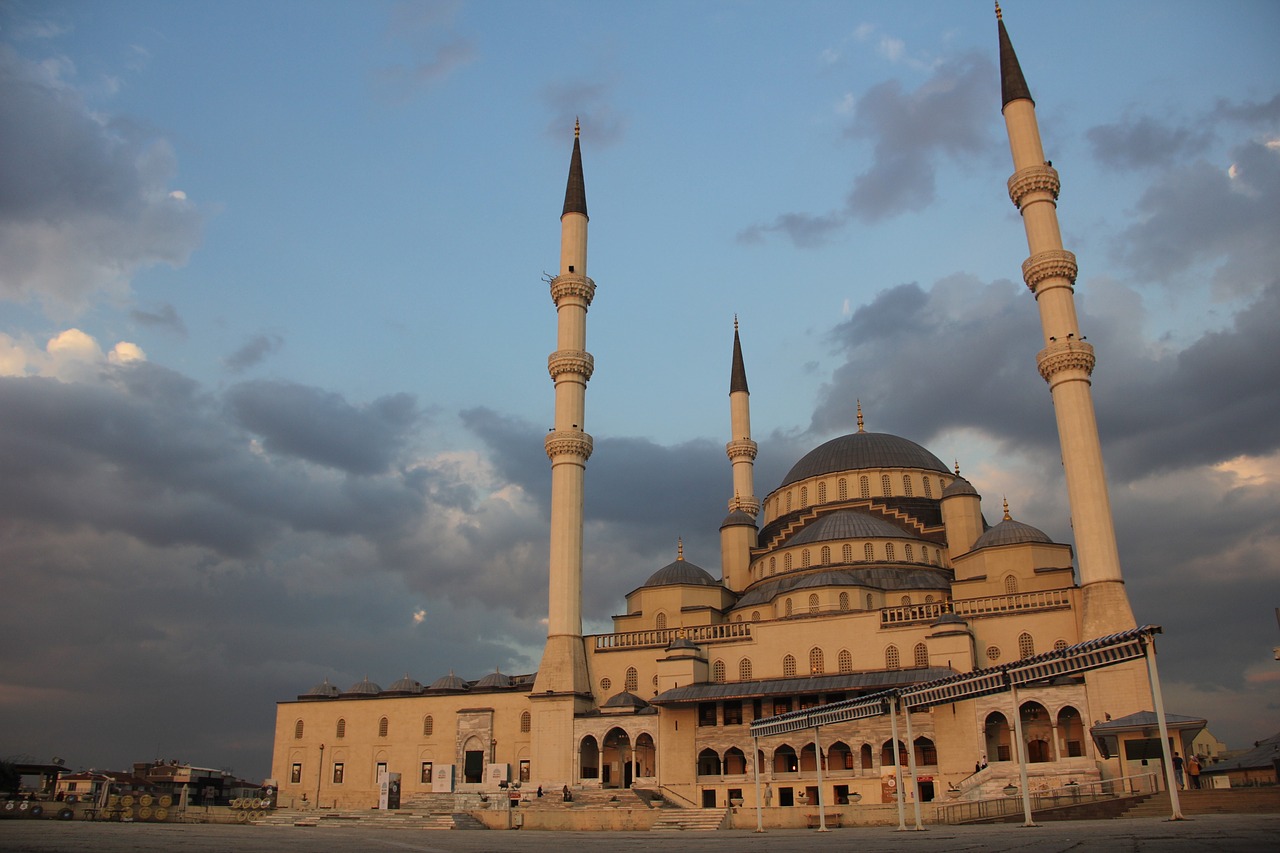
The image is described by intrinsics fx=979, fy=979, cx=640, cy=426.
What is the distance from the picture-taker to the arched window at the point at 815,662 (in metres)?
34.8

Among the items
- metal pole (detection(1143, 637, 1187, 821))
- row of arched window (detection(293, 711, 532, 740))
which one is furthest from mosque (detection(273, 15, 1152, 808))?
metal pole (detection(1143, 637, 1187, 821))

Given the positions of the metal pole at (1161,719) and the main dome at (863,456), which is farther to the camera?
the main dome at (863,456)

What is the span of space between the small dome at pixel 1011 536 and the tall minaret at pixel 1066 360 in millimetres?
4400

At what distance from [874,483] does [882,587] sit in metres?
8.95

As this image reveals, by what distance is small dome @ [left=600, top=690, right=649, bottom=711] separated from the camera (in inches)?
1407

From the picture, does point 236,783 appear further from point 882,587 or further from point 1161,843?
point 1161,843

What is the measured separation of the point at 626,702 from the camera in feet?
118


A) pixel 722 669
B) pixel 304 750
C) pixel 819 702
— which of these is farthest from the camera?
pixel 304 750

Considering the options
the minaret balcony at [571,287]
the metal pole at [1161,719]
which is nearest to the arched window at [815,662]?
the minaret balcony at [571,287]

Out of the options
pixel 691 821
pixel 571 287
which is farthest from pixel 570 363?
pixel 691 821

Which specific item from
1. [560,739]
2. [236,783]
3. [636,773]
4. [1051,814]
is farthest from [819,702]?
[236,783]

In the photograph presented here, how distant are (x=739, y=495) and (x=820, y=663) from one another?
1738 centimetres

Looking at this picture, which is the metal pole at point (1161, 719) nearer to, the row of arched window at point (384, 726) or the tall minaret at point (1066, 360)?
the tall minaret at point (1066, 360)

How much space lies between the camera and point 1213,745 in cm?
5972
